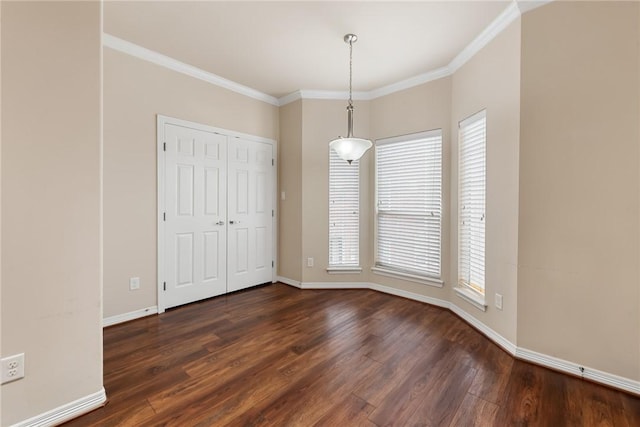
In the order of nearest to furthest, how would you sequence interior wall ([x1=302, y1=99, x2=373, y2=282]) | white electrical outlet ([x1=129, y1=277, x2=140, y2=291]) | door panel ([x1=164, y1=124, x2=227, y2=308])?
white electrical outlet ([x1=129, y1=277, x2=140, y2=291])
door panel ([x1=164, y1=124, x2=227, y2=308])
interior wall ([x1=302, y1=99, x2=373, y2=282])

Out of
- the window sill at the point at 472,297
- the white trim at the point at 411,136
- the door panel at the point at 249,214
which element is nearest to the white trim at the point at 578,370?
the window sill at the point at 472,297

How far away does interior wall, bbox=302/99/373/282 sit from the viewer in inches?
159

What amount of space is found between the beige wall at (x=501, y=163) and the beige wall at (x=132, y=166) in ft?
10.5

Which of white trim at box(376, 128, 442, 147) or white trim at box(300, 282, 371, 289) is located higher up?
white trim at box(376, 128, 442, 147)

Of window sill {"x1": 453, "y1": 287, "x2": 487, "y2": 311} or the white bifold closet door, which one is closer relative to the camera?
window sill {"x1": 453, "y1": 287, "x2": 487, "y2": 311}

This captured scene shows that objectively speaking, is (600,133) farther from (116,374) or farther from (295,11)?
(116,374)

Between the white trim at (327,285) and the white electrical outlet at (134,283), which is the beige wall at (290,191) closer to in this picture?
the white trim at (327,285)

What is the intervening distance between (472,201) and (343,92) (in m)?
2.26

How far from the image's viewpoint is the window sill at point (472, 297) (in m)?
2.71

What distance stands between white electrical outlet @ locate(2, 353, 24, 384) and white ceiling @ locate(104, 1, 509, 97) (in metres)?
2.54

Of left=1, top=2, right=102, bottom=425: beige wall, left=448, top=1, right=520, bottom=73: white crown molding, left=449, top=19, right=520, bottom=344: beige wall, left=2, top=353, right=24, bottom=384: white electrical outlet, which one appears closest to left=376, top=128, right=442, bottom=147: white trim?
left=449, top=19, right=520, bottom=344: beige wall

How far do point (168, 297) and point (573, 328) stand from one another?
3.77 meters

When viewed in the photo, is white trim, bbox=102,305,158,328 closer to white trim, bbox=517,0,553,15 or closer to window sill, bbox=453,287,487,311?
window sill, bbox=453,287,487,311

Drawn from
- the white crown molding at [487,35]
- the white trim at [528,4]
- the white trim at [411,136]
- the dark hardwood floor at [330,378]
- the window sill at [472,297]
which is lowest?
the dark hardwood floor at [330,378]
